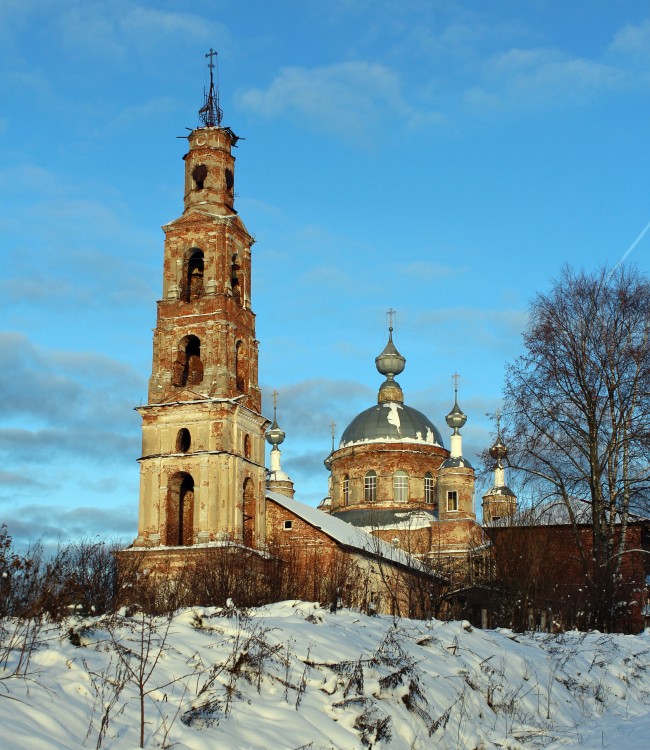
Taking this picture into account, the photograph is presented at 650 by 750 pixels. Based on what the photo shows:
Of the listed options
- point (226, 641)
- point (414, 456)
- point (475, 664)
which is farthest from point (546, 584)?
point (414, 456)

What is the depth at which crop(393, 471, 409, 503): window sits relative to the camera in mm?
53125

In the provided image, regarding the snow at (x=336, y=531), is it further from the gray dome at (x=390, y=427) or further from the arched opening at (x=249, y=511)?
the gray dome at (x=390, y=427)

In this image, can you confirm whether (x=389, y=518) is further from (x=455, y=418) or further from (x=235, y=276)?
(x=235, y=276)

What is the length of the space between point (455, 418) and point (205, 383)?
70.4ft

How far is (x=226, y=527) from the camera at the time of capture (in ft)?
115

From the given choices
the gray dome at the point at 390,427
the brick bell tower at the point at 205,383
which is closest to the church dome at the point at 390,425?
the gray dome at the point at 390,427

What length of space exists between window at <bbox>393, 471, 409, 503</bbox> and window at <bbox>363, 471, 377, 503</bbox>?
1043 mm

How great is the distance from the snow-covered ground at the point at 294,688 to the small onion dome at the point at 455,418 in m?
42.7

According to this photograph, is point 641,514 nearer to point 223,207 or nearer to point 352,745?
point 352,745

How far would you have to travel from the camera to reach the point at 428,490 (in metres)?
53.9

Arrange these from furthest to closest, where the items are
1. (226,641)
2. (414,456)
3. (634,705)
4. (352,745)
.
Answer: (414,456)
(634,705)
(226,641)
(352,745)

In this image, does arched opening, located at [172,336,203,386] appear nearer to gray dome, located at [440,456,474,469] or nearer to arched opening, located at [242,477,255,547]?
arched opening, located at [242,477,255,547]

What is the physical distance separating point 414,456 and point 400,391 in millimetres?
5773

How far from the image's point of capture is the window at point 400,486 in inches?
2092
